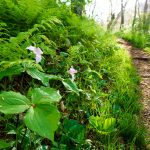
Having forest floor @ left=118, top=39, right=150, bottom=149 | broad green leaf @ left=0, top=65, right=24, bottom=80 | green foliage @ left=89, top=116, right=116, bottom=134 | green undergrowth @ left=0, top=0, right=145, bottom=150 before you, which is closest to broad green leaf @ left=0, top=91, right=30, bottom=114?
green undergrowth @ left=0, top=0, right=145, bottom=150

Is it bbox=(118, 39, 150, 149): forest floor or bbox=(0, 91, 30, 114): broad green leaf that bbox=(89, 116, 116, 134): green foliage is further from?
bbox=(0, 91, 30, 114): broad green leaf

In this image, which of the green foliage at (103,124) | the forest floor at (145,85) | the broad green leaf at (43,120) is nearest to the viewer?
the broad green leaf at (43,120)

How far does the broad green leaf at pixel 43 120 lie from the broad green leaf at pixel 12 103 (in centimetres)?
4

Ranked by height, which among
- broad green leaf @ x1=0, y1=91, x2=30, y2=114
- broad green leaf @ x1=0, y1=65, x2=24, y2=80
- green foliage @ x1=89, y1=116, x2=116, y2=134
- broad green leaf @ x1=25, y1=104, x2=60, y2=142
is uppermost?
broad green leaf @ x1=0, y1=65, x2=24, y2=80

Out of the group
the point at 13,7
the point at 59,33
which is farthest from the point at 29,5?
the point at 59,33

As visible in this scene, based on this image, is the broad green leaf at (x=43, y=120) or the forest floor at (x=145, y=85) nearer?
the broad green leaf at (x=43, y=120)

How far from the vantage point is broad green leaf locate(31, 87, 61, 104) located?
107cm

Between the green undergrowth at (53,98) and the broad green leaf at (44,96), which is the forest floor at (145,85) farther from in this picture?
the broad green leaf at (44,96)

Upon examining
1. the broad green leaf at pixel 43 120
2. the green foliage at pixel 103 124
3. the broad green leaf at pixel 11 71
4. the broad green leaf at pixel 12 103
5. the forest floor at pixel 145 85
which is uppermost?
the broad green leaf at pixel 11 71

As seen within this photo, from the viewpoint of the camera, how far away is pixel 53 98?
1101mm

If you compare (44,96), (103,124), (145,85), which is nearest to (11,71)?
(44,96)

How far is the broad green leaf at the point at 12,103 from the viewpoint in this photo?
1021mm

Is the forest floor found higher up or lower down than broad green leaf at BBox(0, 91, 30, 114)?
lower down

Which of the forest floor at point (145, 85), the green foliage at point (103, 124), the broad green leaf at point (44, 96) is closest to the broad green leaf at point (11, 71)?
the broad green leaf at point (44, 96)
